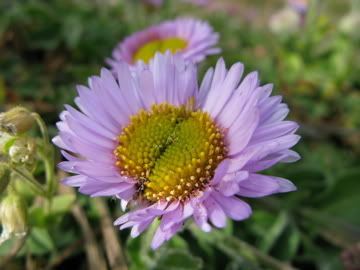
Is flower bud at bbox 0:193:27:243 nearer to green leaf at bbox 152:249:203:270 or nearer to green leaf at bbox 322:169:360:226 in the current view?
green leaf at bbox 152:249:203:270

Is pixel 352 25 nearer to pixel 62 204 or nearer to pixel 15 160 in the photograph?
pixel 62 204

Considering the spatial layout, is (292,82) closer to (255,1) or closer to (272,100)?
(272,100)

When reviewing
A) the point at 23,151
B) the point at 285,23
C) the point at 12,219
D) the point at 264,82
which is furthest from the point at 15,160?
the point at 285,23

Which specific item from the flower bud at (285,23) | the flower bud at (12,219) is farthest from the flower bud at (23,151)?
the flower bud at (285,23)

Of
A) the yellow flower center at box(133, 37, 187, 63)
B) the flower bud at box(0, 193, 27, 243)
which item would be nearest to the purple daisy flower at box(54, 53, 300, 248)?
the flower bud at box(0, 193, 27, 243)

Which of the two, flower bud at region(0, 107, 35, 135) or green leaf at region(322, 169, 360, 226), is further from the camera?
green leaf at region(322, 169, 360, 226)

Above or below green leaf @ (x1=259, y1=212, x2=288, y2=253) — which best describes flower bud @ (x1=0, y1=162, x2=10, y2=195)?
above

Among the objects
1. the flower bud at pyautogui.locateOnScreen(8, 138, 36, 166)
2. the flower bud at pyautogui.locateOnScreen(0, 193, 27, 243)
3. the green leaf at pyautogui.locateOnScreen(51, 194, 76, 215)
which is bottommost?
the green leaf at pyautogui.locateOnScreen(51, 194, 76, 215)
